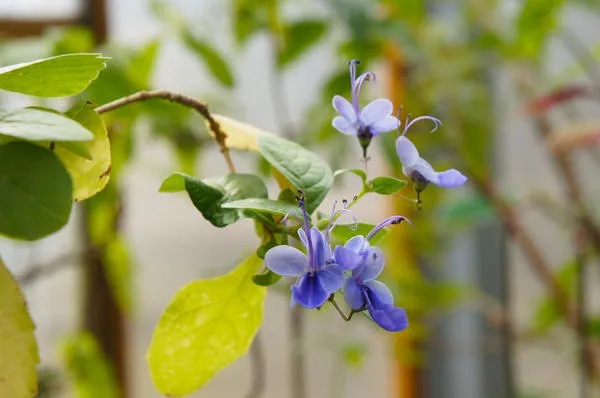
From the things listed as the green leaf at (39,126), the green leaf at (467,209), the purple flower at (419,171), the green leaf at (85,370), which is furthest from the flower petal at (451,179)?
the green leaf at (467,209)

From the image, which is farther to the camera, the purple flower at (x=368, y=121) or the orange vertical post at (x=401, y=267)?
the orange vertical post at (x=401, y=267)

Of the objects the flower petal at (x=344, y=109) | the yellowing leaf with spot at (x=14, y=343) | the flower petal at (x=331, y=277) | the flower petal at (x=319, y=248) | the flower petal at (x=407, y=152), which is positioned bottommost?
the yellowing leaf with spot at (x=14, y=343)

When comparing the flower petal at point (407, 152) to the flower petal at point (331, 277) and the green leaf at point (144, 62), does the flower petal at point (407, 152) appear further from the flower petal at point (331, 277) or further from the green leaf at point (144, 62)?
the green leaf at point (144, 62)

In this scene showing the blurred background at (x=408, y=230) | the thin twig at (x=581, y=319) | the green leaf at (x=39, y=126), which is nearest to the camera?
the green leaf at (x=39, y=126)

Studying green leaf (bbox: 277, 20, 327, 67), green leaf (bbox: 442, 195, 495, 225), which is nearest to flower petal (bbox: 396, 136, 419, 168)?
green leaf (bbox: 277, 20, 327, 67)

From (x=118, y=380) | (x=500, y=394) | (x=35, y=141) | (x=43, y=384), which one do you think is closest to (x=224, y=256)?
(x=118, y=380)

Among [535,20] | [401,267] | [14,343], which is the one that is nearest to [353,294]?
[14,343]
